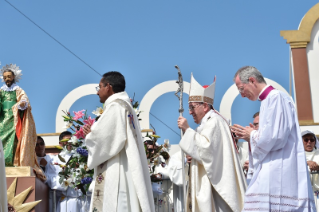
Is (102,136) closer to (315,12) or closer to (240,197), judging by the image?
(240,197)

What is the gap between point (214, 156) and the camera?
7430 mm

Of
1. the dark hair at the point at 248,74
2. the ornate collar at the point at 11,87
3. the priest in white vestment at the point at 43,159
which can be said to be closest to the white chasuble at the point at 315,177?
the dark hair at the point at 248,74

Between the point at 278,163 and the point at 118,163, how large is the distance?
71.8 inches

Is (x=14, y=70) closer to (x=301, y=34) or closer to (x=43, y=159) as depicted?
(x=43, y=159)

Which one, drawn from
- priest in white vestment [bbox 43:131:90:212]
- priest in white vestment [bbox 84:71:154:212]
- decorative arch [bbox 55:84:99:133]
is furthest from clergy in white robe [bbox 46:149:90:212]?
priest in white vestment [bbox 84:71:154:212]

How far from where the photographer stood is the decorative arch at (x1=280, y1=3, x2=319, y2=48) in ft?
41.5

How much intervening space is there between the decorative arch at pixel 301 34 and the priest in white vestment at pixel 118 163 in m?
6.74

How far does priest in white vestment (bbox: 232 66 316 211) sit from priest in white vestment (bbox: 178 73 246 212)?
5.10 ft

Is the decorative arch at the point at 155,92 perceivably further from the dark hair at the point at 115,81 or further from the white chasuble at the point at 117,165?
the white chasuble at the point at 117,165

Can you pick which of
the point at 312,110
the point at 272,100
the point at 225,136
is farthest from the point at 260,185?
the point at 312,110

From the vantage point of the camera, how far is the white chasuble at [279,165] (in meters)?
5.50

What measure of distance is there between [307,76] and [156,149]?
5.03m

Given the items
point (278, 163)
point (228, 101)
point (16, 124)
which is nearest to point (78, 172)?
point (16, 124)

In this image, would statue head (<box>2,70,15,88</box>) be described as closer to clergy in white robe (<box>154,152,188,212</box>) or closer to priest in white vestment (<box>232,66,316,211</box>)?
clergy in white robe (<box>154,152,188,212</box>)
